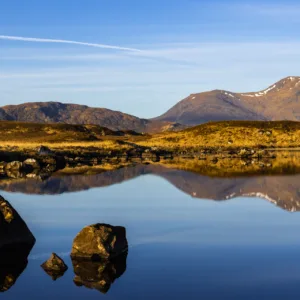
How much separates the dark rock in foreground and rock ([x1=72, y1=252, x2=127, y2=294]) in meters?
2.20

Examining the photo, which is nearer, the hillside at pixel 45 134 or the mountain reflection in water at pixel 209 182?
the mountain reflection in water at pixel 209 182

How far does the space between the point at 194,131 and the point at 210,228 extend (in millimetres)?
133712

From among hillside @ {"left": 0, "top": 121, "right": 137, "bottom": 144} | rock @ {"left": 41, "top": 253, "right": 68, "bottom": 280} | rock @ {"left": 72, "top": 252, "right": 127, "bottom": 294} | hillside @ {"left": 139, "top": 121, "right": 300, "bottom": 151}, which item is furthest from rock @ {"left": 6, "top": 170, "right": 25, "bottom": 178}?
hillside @ {"left": 0, "top": 121, "right": 137, "bottom": 144}

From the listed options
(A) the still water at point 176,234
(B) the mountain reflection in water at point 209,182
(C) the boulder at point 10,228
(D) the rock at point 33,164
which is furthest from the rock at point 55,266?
(D) the rock at point 33,164

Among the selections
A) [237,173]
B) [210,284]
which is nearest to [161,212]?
[210,284]

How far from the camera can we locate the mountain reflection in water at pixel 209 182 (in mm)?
44219

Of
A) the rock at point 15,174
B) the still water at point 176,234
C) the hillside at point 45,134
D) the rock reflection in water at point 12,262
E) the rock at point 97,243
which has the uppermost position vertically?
the hillside at point 45,134

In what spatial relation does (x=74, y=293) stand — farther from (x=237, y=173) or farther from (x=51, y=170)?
(x=51, y=170)

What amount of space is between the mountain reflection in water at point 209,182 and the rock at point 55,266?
18418 mm

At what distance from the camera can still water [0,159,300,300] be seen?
19.5 meters

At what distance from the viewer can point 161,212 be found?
1399 inches

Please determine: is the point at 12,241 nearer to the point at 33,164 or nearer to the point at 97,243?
A: the point at 97,243

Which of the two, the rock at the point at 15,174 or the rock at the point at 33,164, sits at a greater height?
the rock at the point at 33,164

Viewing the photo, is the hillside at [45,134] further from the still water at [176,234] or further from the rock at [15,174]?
the still water at [176,234]
